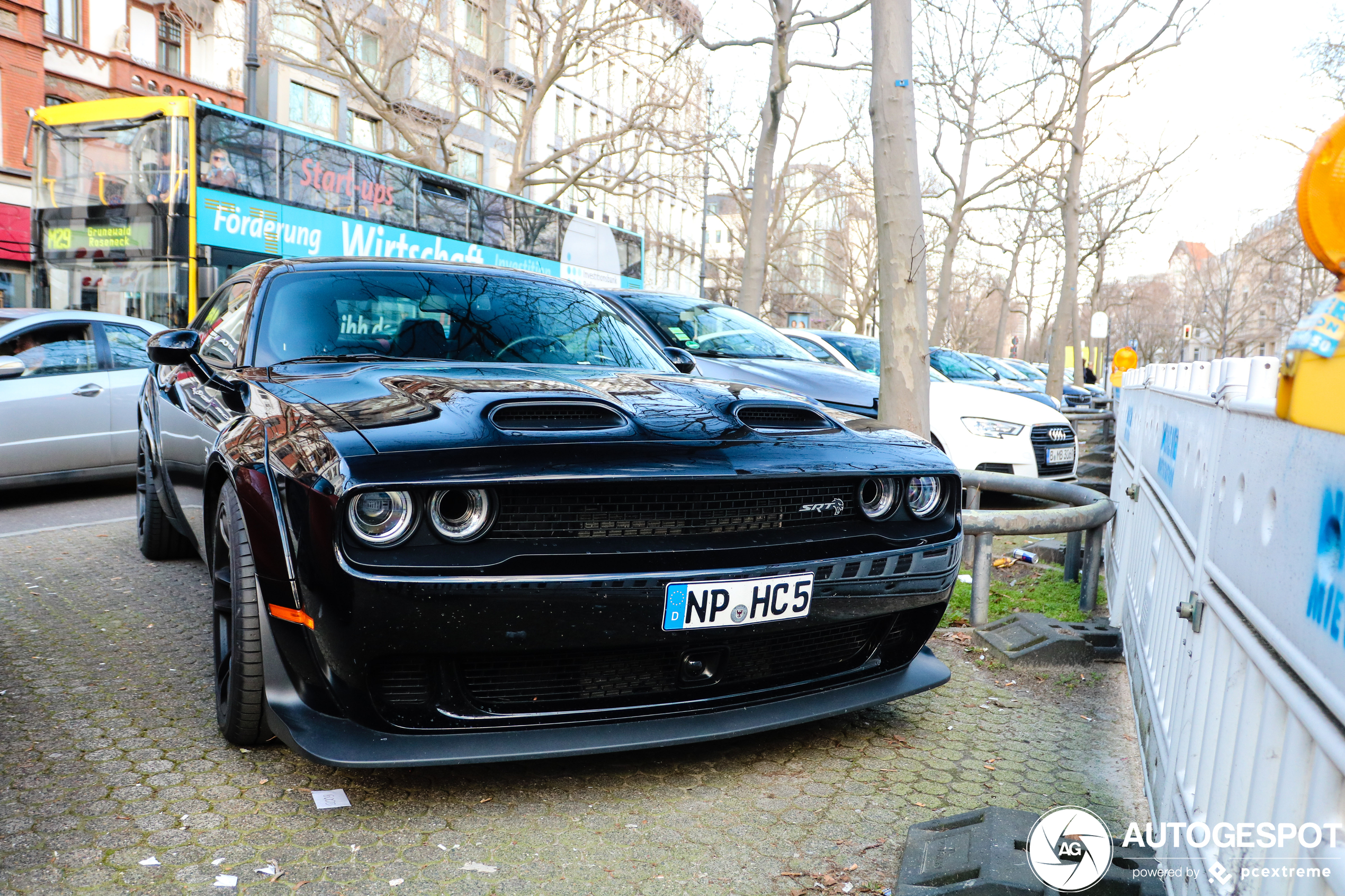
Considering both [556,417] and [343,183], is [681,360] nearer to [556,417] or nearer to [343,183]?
[556,417]

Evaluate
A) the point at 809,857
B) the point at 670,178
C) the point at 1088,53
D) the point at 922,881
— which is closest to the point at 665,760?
the point at 809,857

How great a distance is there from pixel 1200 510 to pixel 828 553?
37.2 inches

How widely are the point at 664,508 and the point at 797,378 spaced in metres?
4.87

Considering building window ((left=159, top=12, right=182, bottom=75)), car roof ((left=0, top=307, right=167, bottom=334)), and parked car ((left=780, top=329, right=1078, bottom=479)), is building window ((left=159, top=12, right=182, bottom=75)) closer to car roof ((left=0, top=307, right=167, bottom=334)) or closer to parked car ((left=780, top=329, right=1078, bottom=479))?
car roof ((left=0, top=307, right=167, bottom=334))

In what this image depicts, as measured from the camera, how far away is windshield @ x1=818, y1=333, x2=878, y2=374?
1091cm

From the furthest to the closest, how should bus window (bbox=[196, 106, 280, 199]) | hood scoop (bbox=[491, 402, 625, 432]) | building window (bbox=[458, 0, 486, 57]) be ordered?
building window (bbox=[458, 0, 486, 57])
bus window (bbox=[196, 106, 280, 199])
hood scoop (bbox=[491, 402, 625, 432])

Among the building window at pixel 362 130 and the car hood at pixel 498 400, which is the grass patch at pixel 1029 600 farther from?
the building window at pixel 362 130

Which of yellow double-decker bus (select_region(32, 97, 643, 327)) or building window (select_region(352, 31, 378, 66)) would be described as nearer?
yellow double-decker bus (select_region(32, 97, 643, 327))

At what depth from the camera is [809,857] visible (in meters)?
2.62

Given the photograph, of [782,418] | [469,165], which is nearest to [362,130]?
[469,165]

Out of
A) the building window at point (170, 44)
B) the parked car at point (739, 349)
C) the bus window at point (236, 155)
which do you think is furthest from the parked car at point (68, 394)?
the building window at point (170, 44)

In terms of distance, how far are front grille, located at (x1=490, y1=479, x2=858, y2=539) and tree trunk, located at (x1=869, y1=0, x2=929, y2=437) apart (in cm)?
377

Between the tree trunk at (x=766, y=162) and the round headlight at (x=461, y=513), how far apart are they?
13742mm

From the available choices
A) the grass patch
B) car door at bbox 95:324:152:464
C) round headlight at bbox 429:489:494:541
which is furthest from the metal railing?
car door at bbox 95:324:152:464
